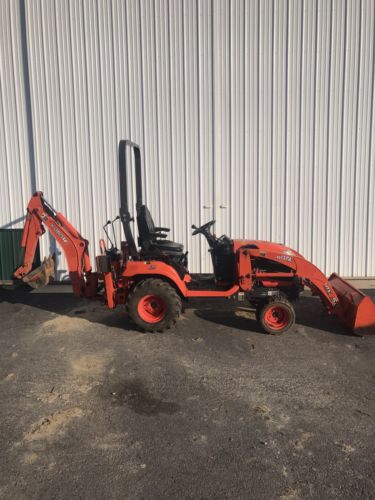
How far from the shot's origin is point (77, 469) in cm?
293

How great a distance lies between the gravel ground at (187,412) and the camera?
2816mm

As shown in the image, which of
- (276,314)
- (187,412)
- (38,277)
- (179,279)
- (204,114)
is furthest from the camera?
(204,114)

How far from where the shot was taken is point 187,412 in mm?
3617

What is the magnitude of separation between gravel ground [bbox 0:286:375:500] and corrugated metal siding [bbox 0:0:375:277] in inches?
109

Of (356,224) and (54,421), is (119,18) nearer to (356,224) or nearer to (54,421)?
(356,224)

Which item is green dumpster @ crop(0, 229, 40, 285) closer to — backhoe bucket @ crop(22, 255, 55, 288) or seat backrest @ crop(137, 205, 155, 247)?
backhoe bucket @ crop(22, 255, 55, 288)

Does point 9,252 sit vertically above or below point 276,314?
above

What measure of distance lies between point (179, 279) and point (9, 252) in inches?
151

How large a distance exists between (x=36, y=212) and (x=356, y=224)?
18.2 ft

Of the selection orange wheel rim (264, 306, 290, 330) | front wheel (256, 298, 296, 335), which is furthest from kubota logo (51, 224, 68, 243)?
orange wheel rim (264, 306, 290, 330)

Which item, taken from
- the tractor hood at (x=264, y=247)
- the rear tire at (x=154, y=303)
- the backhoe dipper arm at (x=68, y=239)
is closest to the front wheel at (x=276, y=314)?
the tractor hood at (x=264, y=247)

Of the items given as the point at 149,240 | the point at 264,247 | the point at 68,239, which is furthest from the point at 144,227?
the point at 264,247

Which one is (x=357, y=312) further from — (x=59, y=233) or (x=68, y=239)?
(x=59, y=233)

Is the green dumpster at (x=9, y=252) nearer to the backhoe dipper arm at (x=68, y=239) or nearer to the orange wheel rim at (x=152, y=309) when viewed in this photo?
the backhoe dipper arm at (x=68, y=239)
